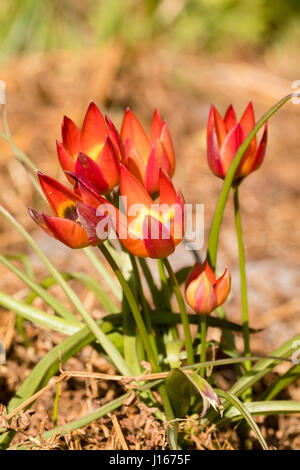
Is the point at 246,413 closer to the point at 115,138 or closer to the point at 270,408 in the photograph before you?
the point at 270,408

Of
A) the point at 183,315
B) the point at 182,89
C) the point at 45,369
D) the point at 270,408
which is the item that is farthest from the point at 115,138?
the point at 182,89

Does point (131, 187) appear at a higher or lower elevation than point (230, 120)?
lower

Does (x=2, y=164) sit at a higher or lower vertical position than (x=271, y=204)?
higher

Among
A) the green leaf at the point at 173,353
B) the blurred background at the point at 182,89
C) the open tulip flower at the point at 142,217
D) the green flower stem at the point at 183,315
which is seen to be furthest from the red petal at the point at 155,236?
the blurred background at the point at 182,89

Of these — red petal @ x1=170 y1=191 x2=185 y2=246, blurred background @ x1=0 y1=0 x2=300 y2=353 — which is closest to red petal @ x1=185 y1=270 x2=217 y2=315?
red petal @ x1=170 y1=191 x2=185 y2=246

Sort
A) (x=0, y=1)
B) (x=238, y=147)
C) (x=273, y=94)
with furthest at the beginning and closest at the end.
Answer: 1. (x=0, y=1)
2. (x=273, y=94)
3. (x=238, y=147)
